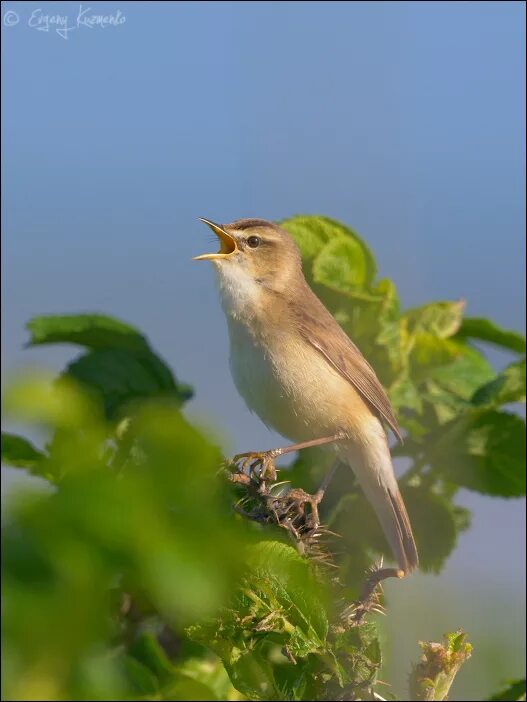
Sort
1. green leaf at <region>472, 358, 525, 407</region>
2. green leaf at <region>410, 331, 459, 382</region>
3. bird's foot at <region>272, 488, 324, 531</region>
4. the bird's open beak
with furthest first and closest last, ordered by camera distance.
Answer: green leaf at <region>410, 331, 459, 382</region> → the bird's open beak → green leaf at <region>472, 358, 525, 407</region> → bird's foot at <region>272, 488, 324, 531</region>

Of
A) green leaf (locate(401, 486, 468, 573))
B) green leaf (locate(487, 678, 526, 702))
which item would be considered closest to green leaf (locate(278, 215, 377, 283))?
green leaf (locate(401, 486, 468, 573))

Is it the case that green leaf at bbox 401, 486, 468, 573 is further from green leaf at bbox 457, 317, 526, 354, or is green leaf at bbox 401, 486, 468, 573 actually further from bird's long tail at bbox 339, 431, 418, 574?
green leaf at bbox 457, 317, 526, 354

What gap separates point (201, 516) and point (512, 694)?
3.60 ft

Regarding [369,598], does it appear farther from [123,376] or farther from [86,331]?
[86,331]

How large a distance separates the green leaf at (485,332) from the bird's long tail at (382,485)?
0.46m

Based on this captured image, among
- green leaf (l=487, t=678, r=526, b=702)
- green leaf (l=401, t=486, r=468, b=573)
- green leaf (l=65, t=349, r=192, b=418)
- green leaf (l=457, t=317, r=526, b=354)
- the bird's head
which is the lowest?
green leaf (l=487, t=678, r=526, b=702)

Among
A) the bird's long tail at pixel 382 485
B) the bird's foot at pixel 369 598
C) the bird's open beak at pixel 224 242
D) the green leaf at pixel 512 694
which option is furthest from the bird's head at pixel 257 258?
the bird's foot at pixel 369 598

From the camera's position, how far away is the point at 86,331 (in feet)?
8.89

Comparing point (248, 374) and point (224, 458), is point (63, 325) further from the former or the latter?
point (224, 458)

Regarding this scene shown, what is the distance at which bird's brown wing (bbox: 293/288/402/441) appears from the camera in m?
2.41

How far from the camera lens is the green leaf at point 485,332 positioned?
2777mm

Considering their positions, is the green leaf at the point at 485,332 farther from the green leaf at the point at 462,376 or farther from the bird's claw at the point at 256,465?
the bird's claw at the point at 256,465

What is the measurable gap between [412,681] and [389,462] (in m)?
1.13

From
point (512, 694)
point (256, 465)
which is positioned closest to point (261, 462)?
point (256, 465)
